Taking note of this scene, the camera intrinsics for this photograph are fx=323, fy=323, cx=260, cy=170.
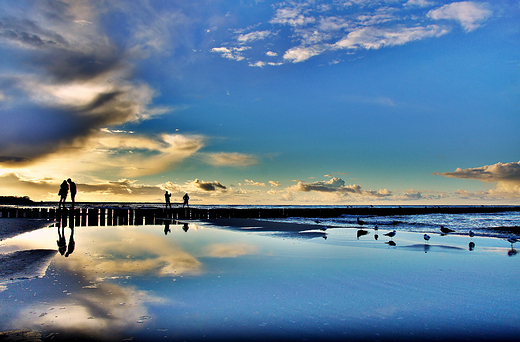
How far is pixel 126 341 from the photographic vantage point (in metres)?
3.87

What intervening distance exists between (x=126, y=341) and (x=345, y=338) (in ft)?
8.83

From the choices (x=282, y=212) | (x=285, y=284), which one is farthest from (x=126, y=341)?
(x=282, y=212)

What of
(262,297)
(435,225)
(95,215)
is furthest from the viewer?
(95,215)

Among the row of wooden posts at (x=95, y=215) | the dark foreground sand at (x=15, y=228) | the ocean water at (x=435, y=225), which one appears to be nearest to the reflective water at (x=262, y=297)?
the dark foreground sand at (x=15, y=228)

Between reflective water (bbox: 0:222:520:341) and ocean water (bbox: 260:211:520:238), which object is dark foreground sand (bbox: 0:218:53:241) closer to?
reflective water (bbox: 0:222:520:341)

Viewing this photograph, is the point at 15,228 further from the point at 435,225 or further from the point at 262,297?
the point at 435,225

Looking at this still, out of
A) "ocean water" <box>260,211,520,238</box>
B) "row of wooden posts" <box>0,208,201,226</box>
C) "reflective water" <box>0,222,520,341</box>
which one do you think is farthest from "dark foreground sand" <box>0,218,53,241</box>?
"ocean water" <box>260,211,520,238</box>

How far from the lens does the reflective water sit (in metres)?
4.31

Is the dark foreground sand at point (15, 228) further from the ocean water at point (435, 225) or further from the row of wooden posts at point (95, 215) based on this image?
the ocean water at point (435, 225)

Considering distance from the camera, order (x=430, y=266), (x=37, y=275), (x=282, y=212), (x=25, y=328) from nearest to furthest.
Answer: (x=25, y=328) → (x=37, y=275) → (x=430, y=266) → (x=282, y=212)

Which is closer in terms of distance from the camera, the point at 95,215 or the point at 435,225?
the point at 435,225

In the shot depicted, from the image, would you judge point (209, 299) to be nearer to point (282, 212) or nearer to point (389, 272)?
point (389, 272)

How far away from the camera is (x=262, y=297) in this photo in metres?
5.68

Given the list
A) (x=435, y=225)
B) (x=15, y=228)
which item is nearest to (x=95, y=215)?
(x=15, y=228)
